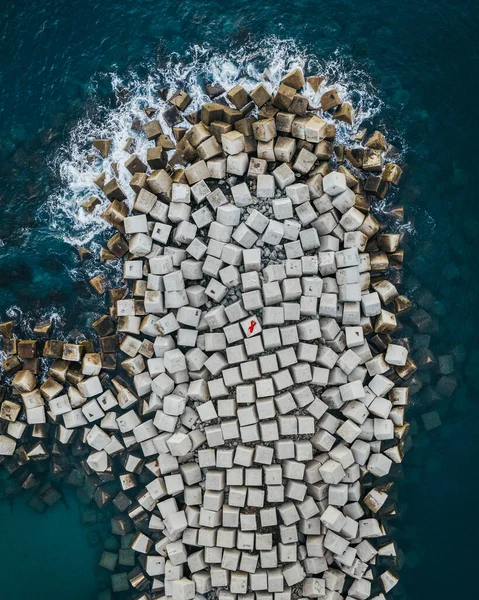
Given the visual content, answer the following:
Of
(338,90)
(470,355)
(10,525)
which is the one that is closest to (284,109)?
(338,90)

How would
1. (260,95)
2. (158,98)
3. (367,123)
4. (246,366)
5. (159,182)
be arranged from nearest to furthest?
1. (246,366)
2. (159,182)
3. (260,95)
4. (367,123)
5. (158,98)

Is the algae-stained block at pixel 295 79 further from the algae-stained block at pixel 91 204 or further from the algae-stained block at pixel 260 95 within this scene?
the algae-stained block at pixel 91 204

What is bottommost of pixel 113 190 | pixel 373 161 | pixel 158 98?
pixel 113 190

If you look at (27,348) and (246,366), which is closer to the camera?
(246,366)

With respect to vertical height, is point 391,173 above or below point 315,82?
below

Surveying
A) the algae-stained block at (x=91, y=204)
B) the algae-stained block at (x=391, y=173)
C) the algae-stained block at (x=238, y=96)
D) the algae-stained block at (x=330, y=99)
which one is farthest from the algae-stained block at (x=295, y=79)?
the algae-stained block at (x=91, y=204)

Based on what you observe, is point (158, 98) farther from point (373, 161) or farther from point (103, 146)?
point (373, 161)

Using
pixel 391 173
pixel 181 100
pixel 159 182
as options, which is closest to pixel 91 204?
pixel 159 182
